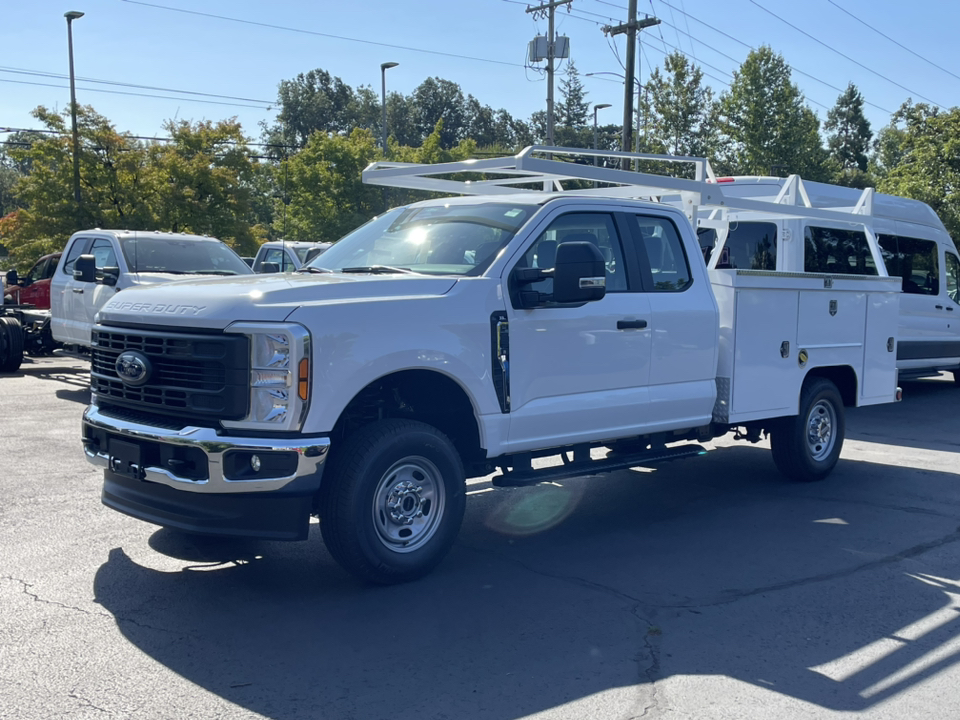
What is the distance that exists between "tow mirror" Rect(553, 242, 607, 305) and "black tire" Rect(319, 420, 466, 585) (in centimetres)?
113

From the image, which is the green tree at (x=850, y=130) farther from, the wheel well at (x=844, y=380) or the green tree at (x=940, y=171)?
the wheel well at (x=844, y=380)

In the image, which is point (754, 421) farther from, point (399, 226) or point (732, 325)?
point (399, 226)

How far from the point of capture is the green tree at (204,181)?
963 inches

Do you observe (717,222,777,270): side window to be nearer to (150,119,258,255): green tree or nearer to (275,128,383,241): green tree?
(150,119,258,255): green tree

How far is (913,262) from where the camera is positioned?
14594mm

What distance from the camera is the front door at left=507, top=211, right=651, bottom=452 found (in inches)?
231

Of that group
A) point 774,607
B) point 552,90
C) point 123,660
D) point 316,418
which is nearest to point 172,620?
point 123,660

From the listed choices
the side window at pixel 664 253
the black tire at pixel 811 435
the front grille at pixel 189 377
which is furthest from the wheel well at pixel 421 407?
the black tire at pixel 811 435

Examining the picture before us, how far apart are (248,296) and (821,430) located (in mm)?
5626

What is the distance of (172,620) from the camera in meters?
4.78

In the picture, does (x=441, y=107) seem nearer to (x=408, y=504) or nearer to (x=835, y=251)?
(x=835, y=251)

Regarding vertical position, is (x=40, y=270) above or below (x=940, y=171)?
below

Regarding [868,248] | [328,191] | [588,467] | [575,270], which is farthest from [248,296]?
[328,191]

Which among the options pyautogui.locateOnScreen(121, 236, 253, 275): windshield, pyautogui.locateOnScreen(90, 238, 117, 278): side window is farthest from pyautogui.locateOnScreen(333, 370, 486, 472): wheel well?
pyautogui.locateOnScreen(90, 238, 117, 278): side window
